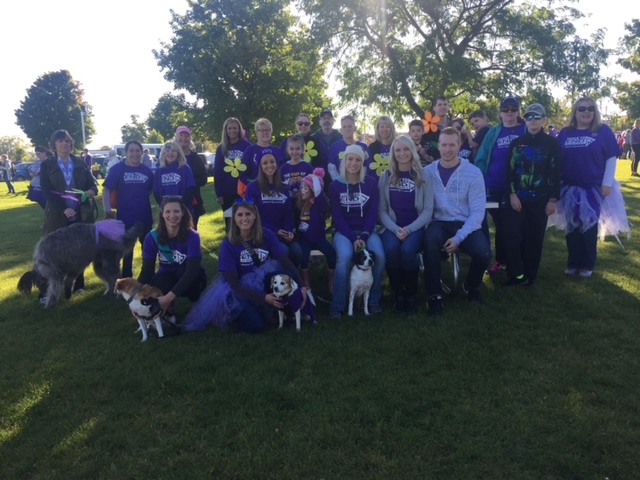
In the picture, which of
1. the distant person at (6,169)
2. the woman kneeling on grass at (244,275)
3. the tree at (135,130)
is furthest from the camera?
the tree at (135,130)

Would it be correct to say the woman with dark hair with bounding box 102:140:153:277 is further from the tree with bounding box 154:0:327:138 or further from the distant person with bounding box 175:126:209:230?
the tree with bounding box 154:0:327:138

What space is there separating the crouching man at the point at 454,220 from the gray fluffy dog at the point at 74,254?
3735mm

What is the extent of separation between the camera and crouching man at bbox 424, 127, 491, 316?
16.3 ft

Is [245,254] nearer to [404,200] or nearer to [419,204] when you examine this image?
[404,200]

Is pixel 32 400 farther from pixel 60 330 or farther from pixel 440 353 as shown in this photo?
pixel 440 353

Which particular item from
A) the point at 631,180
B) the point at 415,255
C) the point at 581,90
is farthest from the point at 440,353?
the point at 581,90

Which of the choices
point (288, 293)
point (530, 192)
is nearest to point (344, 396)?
point (288, 293)

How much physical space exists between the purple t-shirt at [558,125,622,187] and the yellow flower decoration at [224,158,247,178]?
4.08 meters

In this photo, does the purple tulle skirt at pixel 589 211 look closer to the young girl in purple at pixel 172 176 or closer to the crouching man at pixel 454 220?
the crouching man at pixel 454 220

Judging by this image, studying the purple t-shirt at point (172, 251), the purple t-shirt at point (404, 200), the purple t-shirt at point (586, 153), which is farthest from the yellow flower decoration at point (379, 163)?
the purple t-shirt at point (172, 251)

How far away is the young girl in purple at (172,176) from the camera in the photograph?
19.8ft

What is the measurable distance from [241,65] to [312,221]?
2230 centimetres

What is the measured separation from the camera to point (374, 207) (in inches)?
208

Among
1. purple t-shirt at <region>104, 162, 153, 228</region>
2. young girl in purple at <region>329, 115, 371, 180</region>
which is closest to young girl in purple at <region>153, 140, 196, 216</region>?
purple t-shirt at <region>104, 162, 153, 228</region>
